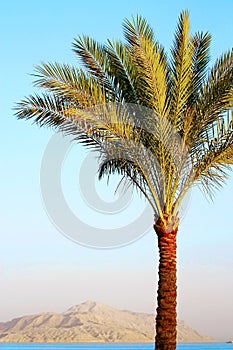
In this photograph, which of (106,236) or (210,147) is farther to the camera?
(106,236)

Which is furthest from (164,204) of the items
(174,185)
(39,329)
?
(39,329)

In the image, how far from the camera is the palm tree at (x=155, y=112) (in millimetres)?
14258

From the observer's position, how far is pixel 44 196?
54.8ft

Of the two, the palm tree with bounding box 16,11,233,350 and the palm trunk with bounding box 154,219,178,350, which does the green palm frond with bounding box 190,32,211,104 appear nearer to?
the palm tree with bounding box 16,11,233,350

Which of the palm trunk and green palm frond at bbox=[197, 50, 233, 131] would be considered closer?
the palm trunk

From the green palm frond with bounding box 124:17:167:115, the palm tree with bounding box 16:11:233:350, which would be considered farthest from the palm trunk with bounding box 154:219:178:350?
the green palm frond with bounding box 124:17:167:115

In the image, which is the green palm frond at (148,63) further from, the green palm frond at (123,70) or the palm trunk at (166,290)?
the palm trunk at (166,290)

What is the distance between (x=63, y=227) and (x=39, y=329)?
188 metres

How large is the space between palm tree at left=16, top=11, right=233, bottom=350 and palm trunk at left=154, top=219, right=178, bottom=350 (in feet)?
0.08

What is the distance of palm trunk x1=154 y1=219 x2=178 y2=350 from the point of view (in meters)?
13.6

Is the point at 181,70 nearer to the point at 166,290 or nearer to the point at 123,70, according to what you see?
the point at 123,70

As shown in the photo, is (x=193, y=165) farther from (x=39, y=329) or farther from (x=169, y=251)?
(x=39, y=329)

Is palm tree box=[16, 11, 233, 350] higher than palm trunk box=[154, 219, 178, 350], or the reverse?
palm tree box=[16, 11, 233, 350]

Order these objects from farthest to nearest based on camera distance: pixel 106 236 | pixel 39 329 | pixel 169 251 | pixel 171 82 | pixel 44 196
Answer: pixel 39 329 < pixel 106 236 < pixel 44 196 < pixel 171 82 < pixel 169 251
